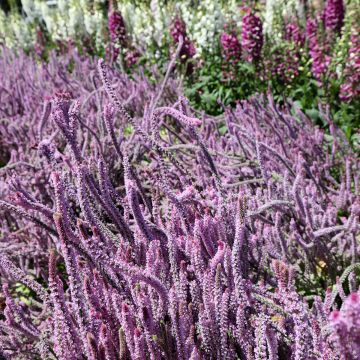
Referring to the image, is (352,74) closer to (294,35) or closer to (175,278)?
(294,35)

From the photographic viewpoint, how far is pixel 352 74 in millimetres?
4102

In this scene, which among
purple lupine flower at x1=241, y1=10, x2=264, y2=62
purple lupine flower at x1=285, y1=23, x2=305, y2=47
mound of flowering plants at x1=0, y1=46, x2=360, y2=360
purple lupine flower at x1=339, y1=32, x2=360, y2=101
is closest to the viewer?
mound of flowering plants at x1=0, y1=46, x2=360, y2=360

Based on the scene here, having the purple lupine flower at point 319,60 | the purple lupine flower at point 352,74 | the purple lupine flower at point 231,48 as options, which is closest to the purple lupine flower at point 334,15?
the purple lupine flower at point 319,60

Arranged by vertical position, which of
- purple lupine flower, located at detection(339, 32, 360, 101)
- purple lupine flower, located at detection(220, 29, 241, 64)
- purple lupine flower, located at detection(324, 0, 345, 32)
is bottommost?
purple lupine flower, located at detection(339, 32, 360, 101)

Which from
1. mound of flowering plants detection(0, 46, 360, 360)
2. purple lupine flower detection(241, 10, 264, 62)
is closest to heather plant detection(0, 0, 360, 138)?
purple lupine flower detection(241, 10, 264, 62)

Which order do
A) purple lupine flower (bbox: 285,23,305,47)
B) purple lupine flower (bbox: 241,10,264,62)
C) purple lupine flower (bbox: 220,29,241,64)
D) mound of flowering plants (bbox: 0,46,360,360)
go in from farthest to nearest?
purple lupine flower (bbox: 285,23,305,47) → purple lupine flower (bbox: 220,29,241,64) → purple lupine flower (bbox: 241,10,264,62) → mound of flowering plants (bbox: 0,46,360,360)

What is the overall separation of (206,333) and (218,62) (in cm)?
544

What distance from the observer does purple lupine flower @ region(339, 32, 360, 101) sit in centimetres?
403

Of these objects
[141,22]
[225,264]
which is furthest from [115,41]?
[225,264]

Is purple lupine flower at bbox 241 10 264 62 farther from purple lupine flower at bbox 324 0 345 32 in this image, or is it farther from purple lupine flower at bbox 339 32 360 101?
purple lupine flower at bbox 339 32 360 101

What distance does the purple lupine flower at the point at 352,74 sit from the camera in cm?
403

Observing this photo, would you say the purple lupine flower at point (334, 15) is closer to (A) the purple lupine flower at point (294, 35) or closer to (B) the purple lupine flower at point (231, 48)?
(A) the purple lupine flower at point (294, 35)

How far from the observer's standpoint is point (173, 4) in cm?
782

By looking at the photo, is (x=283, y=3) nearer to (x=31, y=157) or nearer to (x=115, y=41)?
(x=115, y=41)
